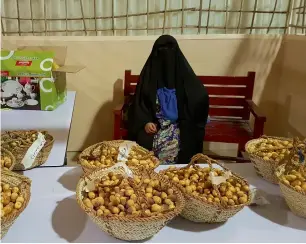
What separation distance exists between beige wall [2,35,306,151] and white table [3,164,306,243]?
67.1 inches

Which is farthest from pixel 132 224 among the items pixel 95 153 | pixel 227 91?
pixel 227 91

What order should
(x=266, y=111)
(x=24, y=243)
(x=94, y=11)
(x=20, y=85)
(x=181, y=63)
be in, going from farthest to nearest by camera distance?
(x=266, y=111), (x=94, y=11), (x=181, y=63), (x=20, y=85), (x=24, y=243)

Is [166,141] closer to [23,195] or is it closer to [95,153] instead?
[95,153]

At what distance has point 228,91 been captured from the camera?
2725 millimetres

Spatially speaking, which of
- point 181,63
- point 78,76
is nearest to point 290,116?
point 181,63

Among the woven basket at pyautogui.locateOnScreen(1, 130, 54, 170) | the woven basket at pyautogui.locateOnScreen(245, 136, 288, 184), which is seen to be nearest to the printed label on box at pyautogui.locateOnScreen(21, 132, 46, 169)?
the woven basket at pyautogui.locateOnScreen(1, 130, 54, 170)

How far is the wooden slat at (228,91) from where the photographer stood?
2725mm

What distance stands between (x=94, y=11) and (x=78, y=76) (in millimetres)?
503

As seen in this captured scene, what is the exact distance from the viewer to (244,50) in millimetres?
2832

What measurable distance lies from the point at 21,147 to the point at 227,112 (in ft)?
6.08

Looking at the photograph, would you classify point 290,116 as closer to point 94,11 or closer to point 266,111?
point 266,111

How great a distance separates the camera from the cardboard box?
5.98 feet

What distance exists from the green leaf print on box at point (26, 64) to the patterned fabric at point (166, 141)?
0.79 metres

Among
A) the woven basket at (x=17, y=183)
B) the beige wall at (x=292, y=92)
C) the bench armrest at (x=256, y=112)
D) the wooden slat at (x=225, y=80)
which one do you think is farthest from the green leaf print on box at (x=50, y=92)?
the beige wall at (x=292, y=92)
